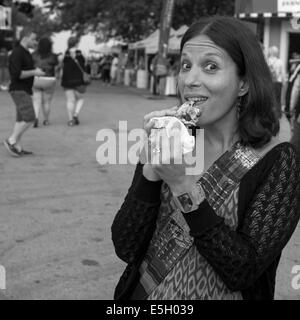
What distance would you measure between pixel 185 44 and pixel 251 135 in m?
0.33

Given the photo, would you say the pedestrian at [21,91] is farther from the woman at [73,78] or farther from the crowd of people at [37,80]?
the woman at [73,78]

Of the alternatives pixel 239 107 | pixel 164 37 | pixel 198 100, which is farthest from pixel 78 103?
pixel 198 100

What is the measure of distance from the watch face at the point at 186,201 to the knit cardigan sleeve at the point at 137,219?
17 centimetres

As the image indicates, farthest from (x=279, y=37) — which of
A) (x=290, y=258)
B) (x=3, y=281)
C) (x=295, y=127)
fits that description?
(x=3, y=281)

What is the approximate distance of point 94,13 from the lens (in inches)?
1167

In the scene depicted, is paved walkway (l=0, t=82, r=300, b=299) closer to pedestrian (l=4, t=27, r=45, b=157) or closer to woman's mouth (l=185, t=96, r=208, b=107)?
pedestrian (l=4, t=27, r=45, b=157)

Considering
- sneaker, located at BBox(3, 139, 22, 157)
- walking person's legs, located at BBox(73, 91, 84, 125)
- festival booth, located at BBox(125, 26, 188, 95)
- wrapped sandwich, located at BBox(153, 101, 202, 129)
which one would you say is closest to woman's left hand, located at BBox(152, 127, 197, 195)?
wrapped sandwich, located at BBox(153, 101, 202, 129)

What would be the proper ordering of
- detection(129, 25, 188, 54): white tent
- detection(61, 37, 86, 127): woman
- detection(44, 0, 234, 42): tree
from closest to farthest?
detection(61, 37, 86, 127): woman → detection(129, 25, 188, 54): white tent → detection(44, 0, 234, 42): tree

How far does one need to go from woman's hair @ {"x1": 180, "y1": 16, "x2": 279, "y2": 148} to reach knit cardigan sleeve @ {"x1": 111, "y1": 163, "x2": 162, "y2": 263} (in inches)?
12.4

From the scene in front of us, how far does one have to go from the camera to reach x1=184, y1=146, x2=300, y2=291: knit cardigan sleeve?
58.1 inches

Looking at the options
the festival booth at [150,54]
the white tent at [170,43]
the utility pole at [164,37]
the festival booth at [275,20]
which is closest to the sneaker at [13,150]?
the festival booth at [275,20]

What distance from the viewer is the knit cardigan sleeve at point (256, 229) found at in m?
1.48

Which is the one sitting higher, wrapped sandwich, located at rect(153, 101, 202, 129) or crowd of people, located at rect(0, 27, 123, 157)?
wrapped sandwich, located at rect(153, 101, 202, 129)

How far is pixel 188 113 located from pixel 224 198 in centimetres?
25
